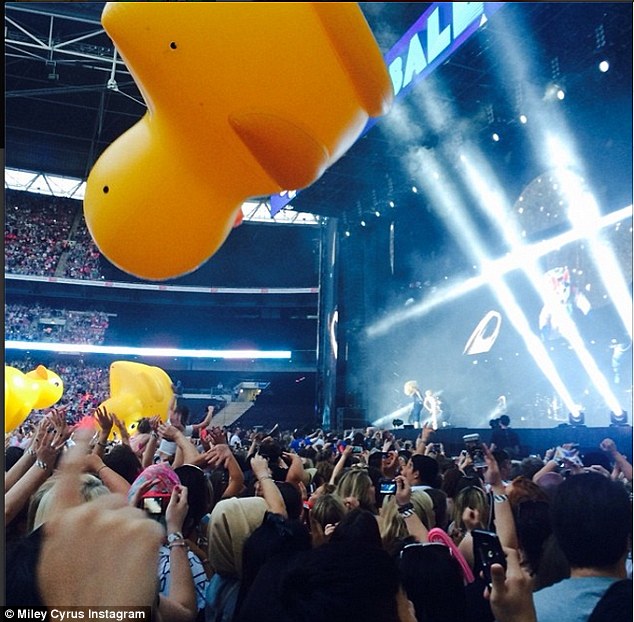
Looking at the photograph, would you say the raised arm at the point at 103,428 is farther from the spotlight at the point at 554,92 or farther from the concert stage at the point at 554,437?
the spotlight at the point at 554,92

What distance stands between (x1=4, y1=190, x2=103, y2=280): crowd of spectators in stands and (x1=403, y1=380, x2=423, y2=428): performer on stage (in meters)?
9.90

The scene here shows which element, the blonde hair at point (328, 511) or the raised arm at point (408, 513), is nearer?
the raised arm at point (408, 513)

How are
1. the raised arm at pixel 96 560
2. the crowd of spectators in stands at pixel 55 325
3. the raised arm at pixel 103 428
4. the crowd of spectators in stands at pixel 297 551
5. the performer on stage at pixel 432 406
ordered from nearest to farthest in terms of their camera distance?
the crowd of spectators in stands at pixel 297 551 → the raised arm at pixel 96 560 → the raised arm at pixel 103 428 → the performer on stage at pixel 432 406 → the crowd of spectators in stands at pixel 55 325

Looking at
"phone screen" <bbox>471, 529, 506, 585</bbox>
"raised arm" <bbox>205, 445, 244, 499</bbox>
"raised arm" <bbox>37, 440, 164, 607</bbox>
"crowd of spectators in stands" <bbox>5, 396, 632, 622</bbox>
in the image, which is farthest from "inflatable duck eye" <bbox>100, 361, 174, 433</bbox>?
"phone screen" <bbox>471, 529, 506, 585</bbox>

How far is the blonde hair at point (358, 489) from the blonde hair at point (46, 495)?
38.7 inches

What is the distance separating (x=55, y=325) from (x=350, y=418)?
10.3 meters

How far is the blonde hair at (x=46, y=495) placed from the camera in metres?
2.05

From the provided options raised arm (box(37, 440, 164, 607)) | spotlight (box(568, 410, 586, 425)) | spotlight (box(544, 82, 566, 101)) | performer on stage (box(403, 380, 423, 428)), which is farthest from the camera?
performer on stage (box(403, 380, 423, 428))

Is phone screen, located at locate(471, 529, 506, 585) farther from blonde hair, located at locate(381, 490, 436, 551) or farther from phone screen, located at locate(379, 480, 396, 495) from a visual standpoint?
phone screen, located at locate(379, 480, 396, 495)

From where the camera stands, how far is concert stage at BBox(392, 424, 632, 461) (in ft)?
21.5

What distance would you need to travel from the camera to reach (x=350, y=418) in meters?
13.8

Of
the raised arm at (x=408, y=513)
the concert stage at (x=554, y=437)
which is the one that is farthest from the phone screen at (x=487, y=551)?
the concert stage at (x=554, y=437)

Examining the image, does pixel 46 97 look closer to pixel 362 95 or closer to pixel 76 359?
pixel 76 359

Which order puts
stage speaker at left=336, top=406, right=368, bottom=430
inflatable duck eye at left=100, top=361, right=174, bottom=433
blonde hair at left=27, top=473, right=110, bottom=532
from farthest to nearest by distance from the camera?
stage speaker at left=336, top=406, right=368, bottom=430 < inflatable duck eye at left=100, top=361, right=174, bottom=433 < blonde hair at left=27, top=473, right=110, bottom=532
